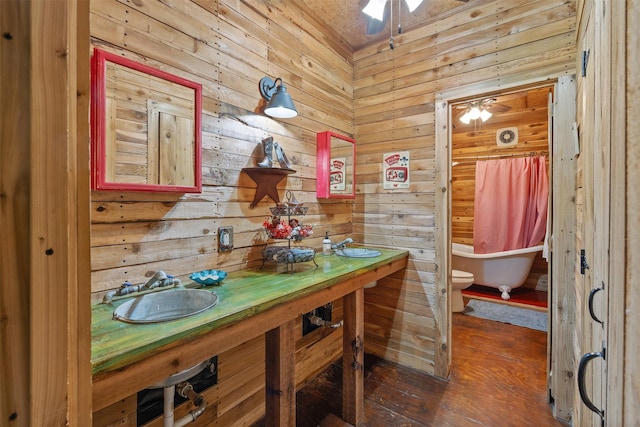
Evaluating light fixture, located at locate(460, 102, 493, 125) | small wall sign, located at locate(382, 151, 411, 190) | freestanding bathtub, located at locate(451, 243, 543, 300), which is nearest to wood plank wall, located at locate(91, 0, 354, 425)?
small wall sign, located at locate(382, 151, 411, 190)

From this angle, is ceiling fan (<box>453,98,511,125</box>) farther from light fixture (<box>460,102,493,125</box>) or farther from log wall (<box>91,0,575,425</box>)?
log wall (<box>91,0,575,425</box>)

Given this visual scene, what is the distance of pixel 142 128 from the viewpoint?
4.13 ft

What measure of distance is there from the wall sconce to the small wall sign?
102 cm

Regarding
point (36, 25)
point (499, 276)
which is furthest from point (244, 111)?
point (499, 276)

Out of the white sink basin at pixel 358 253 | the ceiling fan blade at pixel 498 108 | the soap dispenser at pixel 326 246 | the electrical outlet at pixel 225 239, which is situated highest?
the ceiling fan blade at pixel 498 108

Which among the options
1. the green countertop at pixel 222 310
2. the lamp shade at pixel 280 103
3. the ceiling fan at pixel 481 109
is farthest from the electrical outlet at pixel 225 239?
the ceiling fan at pixel 481 109

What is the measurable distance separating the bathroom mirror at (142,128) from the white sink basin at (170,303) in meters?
0.47

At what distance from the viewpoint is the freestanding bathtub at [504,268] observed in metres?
3.75

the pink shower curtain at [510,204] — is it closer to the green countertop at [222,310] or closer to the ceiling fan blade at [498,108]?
the ceiling fan blade at [498,108]

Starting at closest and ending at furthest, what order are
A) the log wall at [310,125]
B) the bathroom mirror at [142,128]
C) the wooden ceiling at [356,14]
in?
1. the bathroom mirror at [142,128]
2. the log wall at [310,125]
3. the wooden ceiling at [356,14]


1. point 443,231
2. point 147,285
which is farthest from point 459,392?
point 147,285

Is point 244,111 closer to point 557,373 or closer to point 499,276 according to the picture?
point 557,373

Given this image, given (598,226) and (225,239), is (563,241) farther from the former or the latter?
(225,239)

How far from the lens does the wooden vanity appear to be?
0.80 meters
